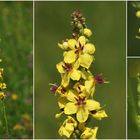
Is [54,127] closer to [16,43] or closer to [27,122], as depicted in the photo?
[27,122]

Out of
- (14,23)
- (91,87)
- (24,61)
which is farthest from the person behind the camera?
(14,23)

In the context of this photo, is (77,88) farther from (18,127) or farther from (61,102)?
(18,127)

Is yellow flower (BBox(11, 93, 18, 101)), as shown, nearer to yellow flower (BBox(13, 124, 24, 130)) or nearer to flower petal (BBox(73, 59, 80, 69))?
yellow flower (BBox(13, 124, 24, 130))

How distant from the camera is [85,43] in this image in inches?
138

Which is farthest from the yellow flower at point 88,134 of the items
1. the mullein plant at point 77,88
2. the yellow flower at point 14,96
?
the yellow flower at point 14,96

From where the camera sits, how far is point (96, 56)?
5367 mm

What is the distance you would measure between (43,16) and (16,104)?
0.97 metres

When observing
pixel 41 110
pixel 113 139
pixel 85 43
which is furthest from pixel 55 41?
pixel 85 43

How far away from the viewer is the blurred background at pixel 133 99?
14.4ft

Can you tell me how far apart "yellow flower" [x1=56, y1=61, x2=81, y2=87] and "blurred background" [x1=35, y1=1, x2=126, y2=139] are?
1635mm

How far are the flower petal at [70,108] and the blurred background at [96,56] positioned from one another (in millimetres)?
1600

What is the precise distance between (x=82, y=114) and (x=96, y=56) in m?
2.01

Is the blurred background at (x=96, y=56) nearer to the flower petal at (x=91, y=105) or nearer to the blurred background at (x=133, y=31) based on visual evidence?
the blurred background at (x=133, y=31)

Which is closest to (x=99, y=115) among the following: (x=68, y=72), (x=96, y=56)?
(x=68, y=72)
